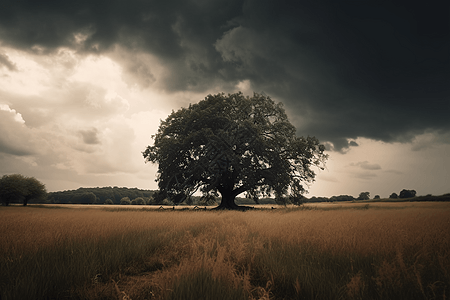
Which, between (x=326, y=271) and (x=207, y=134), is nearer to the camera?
(x=326, y=271)

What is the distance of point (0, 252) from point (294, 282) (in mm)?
5308

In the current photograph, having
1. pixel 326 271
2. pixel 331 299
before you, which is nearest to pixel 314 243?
pixel 326 271

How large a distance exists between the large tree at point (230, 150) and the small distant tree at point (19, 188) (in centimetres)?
4825

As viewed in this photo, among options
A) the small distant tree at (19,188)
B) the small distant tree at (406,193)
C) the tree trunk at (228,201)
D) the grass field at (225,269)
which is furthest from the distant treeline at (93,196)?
the small distant tree at (406,193)

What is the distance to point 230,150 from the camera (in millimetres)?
19125

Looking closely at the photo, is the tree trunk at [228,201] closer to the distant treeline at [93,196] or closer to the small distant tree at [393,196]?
the small distant tree at [393,196]

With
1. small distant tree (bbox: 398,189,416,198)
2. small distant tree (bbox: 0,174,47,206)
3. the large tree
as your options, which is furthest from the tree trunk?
small distant tree (bbox: 398,189,416,198)

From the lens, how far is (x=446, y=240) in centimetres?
446

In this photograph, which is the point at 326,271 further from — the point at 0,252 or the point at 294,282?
the point at 0,252

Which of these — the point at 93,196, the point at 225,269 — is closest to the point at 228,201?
the point at 225,269

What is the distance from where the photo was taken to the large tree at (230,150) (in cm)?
1978

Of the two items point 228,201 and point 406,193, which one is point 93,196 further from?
point 406,193

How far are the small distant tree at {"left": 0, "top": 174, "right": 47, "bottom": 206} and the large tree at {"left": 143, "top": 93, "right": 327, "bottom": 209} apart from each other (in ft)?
158

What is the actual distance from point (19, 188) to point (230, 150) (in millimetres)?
58031
